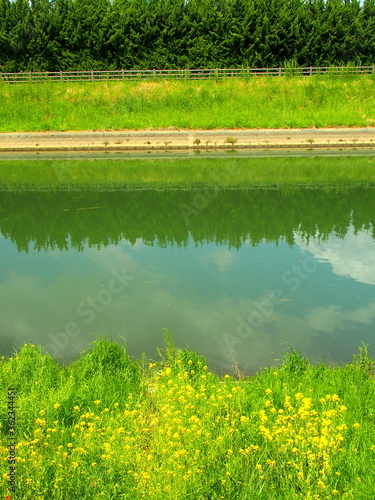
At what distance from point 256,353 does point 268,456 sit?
2.10 meters

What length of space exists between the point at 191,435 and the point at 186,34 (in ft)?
105

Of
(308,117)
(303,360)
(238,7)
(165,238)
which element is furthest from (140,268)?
(238,7)

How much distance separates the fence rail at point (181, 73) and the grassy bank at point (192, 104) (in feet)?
2.14

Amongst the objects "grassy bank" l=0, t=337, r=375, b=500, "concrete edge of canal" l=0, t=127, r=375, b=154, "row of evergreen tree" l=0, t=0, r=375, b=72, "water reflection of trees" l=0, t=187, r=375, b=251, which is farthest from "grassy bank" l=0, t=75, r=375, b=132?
"grassy bank" l=0, t=337, r=375, b=500

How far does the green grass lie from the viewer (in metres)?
15.5

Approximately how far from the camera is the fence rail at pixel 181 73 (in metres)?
29.1

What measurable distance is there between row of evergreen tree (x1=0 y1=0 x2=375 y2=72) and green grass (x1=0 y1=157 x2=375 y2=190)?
14593mm

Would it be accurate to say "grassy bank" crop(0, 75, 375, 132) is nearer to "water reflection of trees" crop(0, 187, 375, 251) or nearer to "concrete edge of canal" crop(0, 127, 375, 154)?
"concrete edge of canal" crop(0, 127, 375, 154)

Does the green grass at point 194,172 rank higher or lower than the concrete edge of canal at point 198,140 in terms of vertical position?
lower

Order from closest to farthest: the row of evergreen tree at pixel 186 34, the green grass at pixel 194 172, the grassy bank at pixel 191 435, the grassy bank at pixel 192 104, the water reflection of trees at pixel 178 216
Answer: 1. the grassy bank at pixel 191 435
2. the water reflection of trees at pixel 178 216
3. the green grass at pixel 194 172
4. the grassy bank at pixel 192 104
5. the row of evergreen tree at pixel 186 34

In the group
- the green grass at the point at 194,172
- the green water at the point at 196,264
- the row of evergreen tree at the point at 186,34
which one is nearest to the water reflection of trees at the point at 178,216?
the green water at the point at 196,264

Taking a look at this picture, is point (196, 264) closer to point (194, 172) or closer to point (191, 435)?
point (191, 435)

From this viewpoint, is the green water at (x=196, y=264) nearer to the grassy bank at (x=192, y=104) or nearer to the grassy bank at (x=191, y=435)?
the grassy bank at (x=191, y=435)

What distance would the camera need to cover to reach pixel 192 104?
88.9ft
